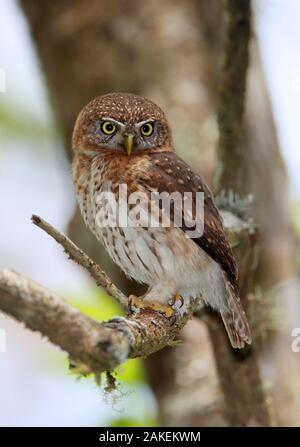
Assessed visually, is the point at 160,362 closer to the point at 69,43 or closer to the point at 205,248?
the point at 205,248

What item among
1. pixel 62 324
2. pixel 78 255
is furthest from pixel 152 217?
pixel 62 324

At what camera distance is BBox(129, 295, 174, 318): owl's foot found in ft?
12.1

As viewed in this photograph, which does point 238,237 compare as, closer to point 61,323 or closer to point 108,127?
point 108,127

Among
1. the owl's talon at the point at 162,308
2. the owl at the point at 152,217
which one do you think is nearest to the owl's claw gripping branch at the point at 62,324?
the owl's talon at the point at 162,308

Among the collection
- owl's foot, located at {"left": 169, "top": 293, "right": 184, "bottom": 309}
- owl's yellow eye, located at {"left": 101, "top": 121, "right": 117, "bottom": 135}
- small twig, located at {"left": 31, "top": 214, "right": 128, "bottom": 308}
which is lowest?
small twig, located at {"left": 31, "top": 214, "right": 128, "bottom": 308}

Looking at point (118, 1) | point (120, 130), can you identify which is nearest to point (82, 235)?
point (120, 130)

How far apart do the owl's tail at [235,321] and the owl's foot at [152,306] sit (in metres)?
0.50

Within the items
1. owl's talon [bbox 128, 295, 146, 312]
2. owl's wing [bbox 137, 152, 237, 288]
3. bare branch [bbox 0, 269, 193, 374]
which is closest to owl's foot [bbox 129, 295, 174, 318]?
owl's talon [bbox 128, 295, 146, 312]

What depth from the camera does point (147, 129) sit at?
473cm

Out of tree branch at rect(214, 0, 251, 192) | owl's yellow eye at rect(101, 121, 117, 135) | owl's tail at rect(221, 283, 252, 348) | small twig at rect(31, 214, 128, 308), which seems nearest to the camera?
small twig at rect(31, 214, 128, 308)

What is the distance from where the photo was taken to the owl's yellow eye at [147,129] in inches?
185

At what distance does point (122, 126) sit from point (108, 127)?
0.40 feet

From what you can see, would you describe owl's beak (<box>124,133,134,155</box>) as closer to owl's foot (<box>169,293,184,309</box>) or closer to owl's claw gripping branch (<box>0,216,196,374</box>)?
owl's foot (<box>169,293,184,309</box>)
